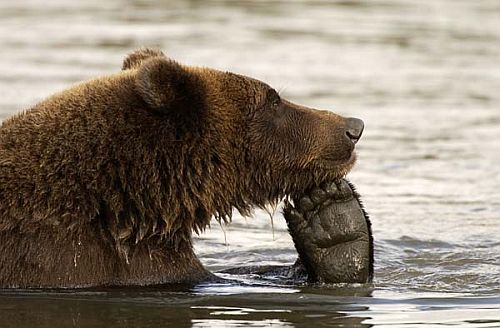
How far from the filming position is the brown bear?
7.29 metres

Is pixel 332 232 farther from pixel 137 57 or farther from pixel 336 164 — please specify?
pixel 137 57

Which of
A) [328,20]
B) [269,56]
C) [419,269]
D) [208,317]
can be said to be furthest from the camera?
[328,20]

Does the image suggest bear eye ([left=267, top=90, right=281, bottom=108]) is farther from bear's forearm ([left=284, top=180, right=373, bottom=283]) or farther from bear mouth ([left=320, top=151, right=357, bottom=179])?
bear's forearm ([left=284, top=180, right=373, bottom=283])

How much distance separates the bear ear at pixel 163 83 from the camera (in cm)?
727

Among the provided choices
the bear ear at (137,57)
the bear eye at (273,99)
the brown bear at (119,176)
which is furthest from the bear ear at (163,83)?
the bear ear at (137,57)

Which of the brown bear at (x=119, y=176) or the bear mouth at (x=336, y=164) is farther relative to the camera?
the bear mouth at (x=336, y=164)

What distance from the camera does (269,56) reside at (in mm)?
17438

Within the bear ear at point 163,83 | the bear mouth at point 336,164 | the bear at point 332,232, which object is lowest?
the bear at point 332,232

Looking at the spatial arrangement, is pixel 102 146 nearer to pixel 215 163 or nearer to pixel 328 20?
pixel 215 163

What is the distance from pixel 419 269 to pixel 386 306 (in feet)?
5.17

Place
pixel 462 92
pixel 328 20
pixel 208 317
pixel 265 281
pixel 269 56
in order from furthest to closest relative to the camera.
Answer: pixel 328 20, pixel 269 56, pixel 462 92, pixel 265 281, pixel 208 317

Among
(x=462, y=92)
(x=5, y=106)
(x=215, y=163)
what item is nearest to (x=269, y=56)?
(x=462, y=92)

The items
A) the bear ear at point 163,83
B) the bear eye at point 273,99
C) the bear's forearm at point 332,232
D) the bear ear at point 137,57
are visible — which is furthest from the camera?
the bear ear at point 137,57

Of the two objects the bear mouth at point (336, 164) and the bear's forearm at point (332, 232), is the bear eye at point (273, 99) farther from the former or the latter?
the bear's forearm at point (332, 232)
